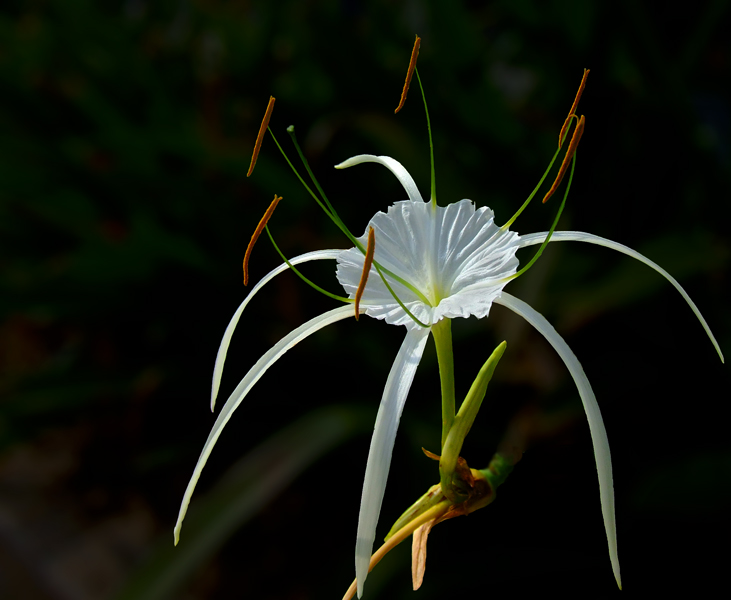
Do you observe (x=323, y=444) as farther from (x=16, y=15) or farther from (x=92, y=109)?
(x=16, y=15)

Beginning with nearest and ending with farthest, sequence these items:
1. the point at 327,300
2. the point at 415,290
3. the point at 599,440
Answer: the point at 599,440
the point at 415,290
the point at 327,300

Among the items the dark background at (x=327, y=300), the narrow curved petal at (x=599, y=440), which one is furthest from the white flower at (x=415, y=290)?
the dark background at (x=327, y=300)

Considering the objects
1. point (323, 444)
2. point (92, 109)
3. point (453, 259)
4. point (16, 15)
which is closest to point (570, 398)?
point (323, 444)

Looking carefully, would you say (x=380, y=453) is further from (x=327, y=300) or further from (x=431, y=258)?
(x=327, y=300)

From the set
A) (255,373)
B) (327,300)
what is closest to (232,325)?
(255,373)

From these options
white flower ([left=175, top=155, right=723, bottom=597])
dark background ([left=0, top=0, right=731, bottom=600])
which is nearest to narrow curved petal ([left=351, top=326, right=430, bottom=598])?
white flower ([left=175, top=155, right=723, bottom=597])

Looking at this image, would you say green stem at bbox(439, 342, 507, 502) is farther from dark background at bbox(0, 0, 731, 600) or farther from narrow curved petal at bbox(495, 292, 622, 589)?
dark background at bbox(0, 0, 731, 600)
